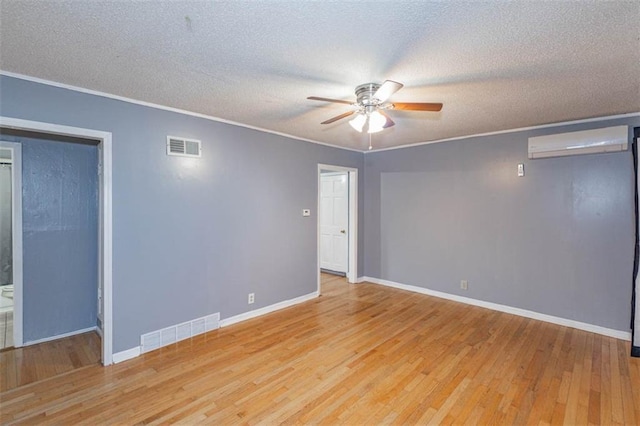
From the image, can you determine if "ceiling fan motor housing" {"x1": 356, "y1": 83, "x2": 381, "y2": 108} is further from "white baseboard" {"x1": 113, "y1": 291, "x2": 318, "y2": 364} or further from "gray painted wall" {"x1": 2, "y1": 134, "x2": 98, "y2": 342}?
"gray painted wall" {"x1": 2, "y1": 134, "x2": 98, "y2": 342}

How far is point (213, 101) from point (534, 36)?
2.60 meters

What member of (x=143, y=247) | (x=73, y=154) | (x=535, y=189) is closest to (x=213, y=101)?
(x=143, y=247)

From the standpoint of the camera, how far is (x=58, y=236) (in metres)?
3.46

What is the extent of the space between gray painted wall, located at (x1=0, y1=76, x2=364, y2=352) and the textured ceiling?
0.93ft

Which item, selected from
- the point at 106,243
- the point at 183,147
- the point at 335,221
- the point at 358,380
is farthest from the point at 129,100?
the point at 335,221

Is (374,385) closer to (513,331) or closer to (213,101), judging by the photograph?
(513,331)

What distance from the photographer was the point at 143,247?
3053 mm

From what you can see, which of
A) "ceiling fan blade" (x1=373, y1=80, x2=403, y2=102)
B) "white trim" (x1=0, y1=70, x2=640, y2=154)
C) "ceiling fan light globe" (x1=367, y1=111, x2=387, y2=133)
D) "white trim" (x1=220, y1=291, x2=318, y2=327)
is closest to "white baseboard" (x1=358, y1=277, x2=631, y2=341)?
"white trim" (x1=220, y1=291, x2=318, y2=327)

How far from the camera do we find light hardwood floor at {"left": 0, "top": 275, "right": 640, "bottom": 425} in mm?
2186

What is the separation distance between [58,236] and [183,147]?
1796mm

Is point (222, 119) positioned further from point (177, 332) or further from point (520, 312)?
point (520, 312)

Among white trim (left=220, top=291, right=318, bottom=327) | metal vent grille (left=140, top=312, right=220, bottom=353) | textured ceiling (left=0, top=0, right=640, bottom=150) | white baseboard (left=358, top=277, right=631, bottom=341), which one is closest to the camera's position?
textured ceiling (left=0, top=0, right=640, bottom=150)

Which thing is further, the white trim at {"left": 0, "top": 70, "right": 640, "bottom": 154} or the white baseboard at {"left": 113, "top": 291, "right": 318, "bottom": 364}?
the white baseboard at {"left": 113, "top": 291, "right": 318, "bottom": 364}

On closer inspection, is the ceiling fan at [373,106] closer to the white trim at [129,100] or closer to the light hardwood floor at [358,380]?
the white trim at [129,100]
